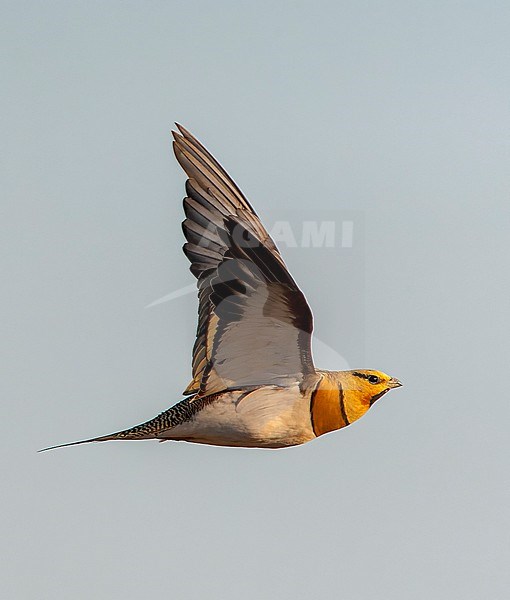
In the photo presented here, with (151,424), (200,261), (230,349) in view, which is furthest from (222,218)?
(151,424)

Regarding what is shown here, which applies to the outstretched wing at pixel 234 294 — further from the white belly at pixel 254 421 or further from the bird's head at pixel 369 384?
the bird's head at pixel 369 384

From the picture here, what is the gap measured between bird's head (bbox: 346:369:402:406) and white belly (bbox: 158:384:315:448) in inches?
16.1

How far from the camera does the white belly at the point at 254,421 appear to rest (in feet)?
29.9

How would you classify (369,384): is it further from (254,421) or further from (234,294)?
(234,294)

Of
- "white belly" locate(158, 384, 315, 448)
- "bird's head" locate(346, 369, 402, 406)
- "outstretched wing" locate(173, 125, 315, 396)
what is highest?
"outstretched wing" locate(173, 125, 315, 396)

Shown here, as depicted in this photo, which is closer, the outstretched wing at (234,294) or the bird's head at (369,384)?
the outstretched wing at (234,294)

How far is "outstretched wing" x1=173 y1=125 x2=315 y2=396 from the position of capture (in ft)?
29.7

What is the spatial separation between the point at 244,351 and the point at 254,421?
649 mm

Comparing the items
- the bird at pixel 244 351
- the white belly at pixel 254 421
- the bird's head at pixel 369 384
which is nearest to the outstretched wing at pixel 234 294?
the bird at pixel 244 351

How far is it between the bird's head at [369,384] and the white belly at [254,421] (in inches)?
16.1

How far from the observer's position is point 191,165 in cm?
912

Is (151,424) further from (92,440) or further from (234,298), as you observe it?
(234,298)

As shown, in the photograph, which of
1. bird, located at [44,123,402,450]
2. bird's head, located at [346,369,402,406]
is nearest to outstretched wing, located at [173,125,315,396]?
bird, located at [44,123,402,450]

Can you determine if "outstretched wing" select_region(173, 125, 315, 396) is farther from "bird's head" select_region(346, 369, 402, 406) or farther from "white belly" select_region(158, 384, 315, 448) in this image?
"bird's head" select_region(346, 369, 402, 406)
